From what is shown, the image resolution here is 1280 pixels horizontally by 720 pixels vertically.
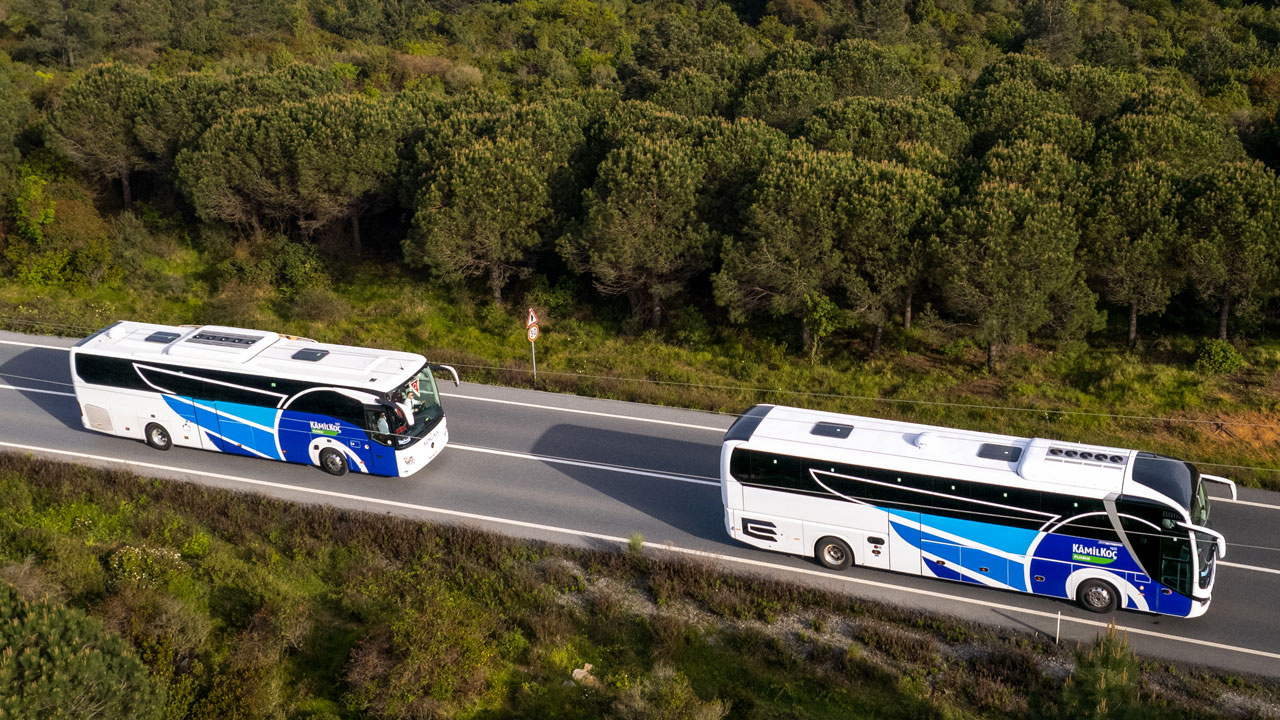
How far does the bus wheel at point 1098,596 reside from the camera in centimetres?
1656

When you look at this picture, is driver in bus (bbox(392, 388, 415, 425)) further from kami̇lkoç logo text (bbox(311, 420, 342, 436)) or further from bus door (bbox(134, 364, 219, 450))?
bus door (bbox(134, 364, 219, 450))

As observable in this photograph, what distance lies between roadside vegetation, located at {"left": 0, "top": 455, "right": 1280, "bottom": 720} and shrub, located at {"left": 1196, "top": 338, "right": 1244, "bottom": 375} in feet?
47.3

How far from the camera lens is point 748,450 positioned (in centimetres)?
1800

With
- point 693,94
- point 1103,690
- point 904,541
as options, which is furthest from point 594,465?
point 693,94

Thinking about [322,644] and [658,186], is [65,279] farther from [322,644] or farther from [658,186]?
[322,644]

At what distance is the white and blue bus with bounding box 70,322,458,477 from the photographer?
69.5ft

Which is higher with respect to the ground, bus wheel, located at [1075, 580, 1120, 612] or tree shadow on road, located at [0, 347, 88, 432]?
tree shadow on road, located at [0, 347, 88, 432]

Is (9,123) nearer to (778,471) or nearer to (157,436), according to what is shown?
(157,436)

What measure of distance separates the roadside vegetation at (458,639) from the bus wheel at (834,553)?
98 centimetres

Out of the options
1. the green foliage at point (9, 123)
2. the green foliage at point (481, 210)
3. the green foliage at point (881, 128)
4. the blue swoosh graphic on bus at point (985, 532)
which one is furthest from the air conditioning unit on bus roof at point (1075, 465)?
the green foliage at point (9, 123)

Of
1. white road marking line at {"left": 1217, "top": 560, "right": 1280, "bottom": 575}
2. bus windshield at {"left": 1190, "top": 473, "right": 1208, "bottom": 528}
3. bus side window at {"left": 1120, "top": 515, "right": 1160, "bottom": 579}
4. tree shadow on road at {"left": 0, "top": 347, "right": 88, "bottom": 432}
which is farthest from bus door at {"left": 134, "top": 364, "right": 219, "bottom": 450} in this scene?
white road marking line at {"left": 1217, "top": 560, "right": 1280, "bottom": 575}

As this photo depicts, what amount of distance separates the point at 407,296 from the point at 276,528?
52.2ft

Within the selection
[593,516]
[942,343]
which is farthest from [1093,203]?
[593,516]

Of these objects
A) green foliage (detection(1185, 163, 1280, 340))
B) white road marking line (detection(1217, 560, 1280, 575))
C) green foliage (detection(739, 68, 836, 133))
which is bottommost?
white road marking line (detection(1217, 560, 1280, 575))
